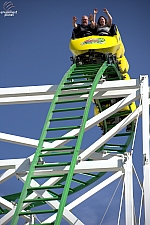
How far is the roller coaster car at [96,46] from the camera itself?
37.3ft

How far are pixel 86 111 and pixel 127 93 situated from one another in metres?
1.14

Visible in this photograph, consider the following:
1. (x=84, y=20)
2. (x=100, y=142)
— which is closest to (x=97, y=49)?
(x=84, y=20)

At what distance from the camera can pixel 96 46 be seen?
11359 millimetres

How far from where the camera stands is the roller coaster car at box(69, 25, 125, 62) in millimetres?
11362

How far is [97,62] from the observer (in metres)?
11.6

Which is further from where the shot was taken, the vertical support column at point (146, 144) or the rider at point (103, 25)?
the rider at point (103, 25)

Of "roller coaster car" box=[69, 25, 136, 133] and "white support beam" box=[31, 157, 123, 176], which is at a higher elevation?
"roller coaster car" box=[69, 25, 136, 133]

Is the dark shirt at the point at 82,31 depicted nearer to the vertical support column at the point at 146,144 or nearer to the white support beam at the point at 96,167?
the vertical support column at the point at 146,144

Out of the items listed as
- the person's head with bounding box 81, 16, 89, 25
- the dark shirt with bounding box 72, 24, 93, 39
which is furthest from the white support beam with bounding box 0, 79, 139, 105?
the person's head with bounding box 81, 16, 89, 25

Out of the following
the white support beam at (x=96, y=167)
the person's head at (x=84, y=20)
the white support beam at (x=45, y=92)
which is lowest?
the white support beam at (x=96, y=167)

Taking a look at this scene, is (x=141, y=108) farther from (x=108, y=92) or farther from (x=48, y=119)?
(x=48, y=119)

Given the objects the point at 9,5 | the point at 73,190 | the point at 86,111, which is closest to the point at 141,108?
the point at 86,111

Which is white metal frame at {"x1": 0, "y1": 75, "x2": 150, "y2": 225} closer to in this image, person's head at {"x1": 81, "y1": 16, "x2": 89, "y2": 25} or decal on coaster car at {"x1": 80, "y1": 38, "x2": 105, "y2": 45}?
decal on coaster car at {"x1": 80, "y1": 38, "x2": 105, "y2": 45}

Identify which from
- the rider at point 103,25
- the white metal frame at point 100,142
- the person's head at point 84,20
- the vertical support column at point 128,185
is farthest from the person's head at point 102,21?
the vertical support column at point 128,185
